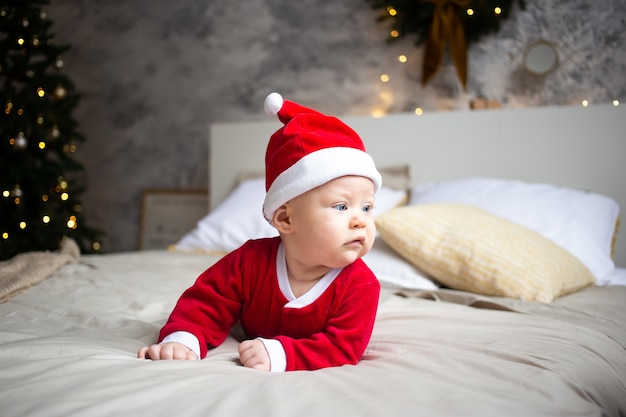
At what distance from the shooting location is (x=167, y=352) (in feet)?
3.07

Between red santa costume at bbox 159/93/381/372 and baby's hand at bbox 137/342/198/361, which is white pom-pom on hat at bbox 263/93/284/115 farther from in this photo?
baby's hand at bbox 137/342/198/361

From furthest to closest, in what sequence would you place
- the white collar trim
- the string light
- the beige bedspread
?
the string light
the white collar trim
the beige bedspread

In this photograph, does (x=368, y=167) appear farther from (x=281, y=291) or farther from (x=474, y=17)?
(x=474, y=17)

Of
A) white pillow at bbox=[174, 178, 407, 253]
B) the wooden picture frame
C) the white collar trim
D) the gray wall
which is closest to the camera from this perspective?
the white collar trim

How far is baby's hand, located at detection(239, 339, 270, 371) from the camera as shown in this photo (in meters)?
0.90

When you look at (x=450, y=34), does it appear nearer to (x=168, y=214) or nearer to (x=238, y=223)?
(x=238, y=223)

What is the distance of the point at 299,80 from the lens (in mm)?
3160

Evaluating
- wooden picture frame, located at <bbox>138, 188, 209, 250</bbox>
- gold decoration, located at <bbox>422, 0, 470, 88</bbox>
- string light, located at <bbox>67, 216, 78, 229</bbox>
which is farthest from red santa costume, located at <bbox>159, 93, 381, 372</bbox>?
wooden picture frame, located at <bbox>138, 188, 209, 250</bbox>

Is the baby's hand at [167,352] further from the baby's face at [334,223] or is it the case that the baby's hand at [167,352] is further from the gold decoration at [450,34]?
the gold decoration at [450,34]

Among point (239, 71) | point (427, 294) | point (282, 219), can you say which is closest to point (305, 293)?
Result: point (282, 219)

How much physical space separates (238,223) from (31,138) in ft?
4.04

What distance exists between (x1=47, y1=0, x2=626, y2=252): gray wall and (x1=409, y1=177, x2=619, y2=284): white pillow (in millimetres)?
620

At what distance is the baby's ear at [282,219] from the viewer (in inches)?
40.3

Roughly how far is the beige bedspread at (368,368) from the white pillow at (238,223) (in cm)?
90
